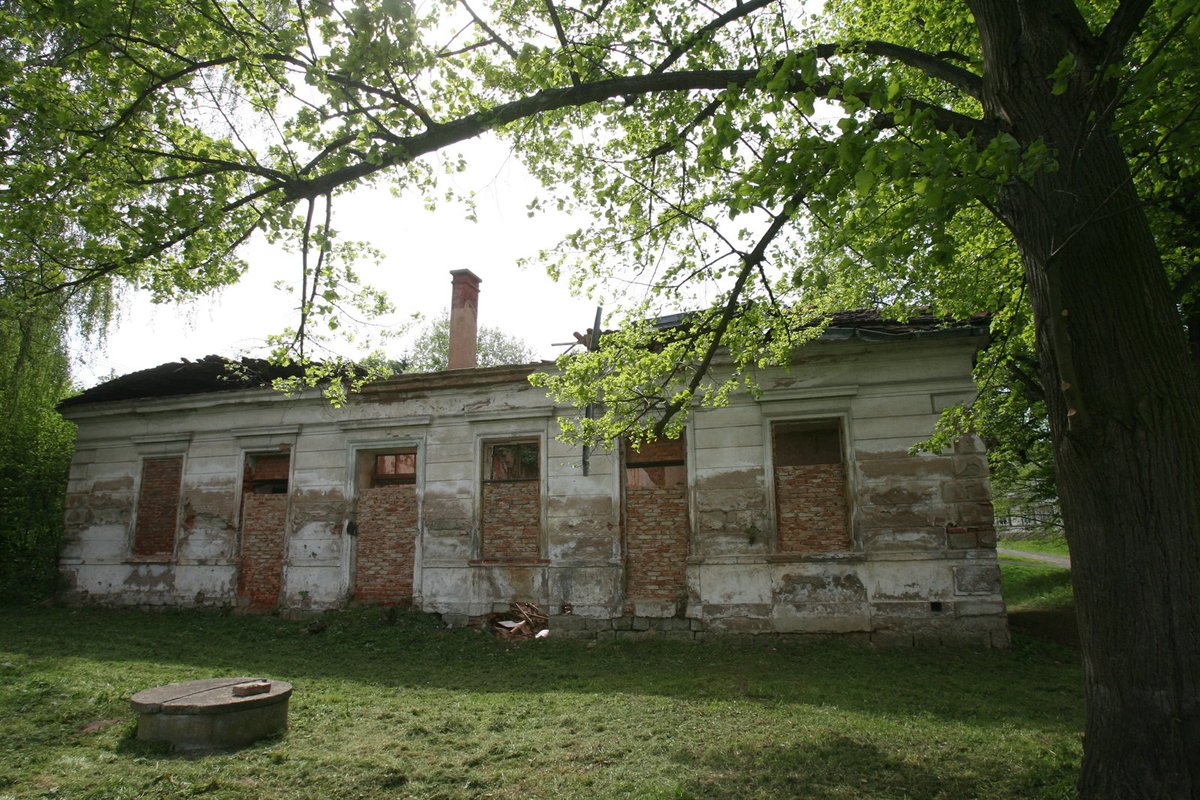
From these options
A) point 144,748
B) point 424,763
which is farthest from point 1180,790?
point 144,748

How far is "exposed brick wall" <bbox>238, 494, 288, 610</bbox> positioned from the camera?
1342 cm

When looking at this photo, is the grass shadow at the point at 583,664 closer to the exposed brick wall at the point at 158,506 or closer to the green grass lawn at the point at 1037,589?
the exposed brick wall at the point at 158,506

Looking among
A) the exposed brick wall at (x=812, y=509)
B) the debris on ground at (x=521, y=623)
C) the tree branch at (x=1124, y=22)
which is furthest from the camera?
the debris on ground at (x=521, y=623)

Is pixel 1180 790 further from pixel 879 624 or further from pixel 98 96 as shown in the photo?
pixel 98 96

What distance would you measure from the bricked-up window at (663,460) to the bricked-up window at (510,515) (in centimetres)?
161

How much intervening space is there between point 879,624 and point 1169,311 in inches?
274

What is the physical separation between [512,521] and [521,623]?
5.59ft

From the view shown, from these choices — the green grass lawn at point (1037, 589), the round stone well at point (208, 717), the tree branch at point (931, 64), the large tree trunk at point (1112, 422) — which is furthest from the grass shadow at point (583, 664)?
the tree branch at point (931, 64)

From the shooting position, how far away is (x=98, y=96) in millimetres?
5984

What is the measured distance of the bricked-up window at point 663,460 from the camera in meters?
11.6

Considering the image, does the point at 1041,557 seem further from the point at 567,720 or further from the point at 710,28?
the point at 710,28

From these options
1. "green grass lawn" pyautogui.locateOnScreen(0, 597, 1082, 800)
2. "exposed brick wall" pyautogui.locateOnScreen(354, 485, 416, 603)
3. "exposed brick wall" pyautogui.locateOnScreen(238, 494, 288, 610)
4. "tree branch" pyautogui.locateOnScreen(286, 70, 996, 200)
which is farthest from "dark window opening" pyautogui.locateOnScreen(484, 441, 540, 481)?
"tree branch" pyautogui.locateOnScreen(286, 70, 996, 200)

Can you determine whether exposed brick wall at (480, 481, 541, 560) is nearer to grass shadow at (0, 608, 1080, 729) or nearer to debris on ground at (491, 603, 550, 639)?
debris on ground at (491, 603, 550, 639)

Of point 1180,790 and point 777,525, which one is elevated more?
point 777,525
